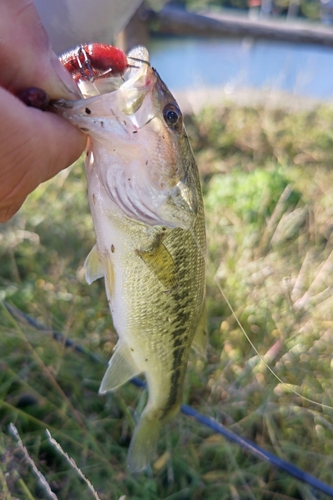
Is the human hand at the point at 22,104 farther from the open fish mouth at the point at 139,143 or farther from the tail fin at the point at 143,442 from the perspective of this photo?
the tail fin at the point at 143,442

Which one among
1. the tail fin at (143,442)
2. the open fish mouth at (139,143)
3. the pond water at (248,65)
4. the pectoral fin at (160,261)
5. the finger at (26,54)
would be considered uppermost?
the finger at (26,54)

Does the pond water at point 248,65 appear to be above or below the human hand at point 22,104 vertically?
below

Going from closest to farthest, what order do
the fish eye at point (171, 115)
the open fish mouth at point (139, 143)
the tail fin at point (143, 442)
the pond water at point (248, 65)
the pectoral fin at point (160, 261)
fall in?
the open fish mouth at point (139, 143) → the fish eye at point (171, 115) → the pectoral fin at point (160, 261) → the tail fin at point (143, 442) → the pond water at point (248, 65)

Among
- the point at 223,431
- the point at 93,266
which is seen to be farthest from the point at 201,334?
the point at 223,431

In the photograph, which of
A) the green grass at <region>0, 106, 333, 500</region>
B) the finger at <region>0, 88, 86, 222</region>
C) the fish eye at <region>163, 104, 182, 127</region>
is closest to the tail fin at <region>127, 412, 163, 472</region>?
the green grass at <region>0, 106, 333, 500</region>

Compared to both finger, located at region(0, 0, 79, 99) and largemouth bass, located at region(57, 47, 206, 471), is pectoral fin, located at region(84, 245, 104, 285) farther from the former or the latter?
finger, located at region(0, 0, 79, 99)

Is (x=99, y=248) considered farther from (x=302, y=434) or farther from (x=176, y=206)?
(x=302, y=434)

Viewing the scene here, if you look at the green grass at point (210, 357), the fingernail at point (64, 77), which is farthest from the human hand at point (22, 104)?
the green grass at point (210, 357)
